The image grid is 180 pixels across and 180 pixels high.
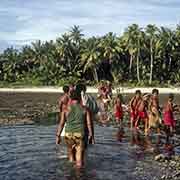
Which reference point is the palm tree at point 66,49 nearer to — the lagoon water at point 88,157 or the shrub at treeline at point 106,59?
the shrub at treeline at point 106,59

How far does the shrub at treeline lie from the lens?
78875 mm

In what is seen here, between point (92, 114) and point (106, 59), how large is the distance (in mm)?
69059

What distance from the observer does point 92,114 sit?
41.6ft

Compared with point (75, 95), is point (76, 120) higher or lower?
lower

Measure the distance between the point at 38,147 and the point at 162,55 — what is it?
67.0 m

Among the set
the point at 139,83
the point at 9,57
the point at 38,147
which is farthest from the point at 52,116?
the point at 9,57

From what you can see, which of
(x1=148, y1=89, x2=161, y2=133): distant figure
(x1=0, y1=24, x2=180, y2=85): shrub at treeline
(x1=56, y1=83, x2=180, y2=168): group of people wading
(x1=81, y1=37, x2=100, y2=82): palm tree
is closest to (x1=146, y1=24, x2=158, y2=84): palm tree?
(x1=0, y1=24, x2=180, y2=85): shrub at treeline

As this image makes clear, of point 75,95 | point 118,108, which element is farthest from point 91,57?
point 75,95

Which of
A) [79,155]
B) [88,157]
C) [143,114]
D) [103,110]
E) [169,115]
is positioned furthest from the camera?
[103,110]

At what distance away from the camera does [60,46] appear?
8412 cm

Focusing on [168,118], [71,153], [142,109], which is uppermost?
[142,109]

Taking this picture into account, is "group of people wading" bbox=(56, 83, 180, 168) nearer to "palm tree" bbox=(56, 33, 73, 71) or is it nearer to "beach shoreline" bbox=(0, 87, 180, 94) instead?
"beach shoreline" bbox=(0, 87, 180, 94)

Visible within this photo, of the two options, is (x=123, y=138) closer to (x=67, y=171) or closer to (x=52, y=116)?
(x=67, y=171)

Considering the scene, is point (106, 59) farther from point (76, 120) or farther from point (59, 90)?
point (76, 120)
